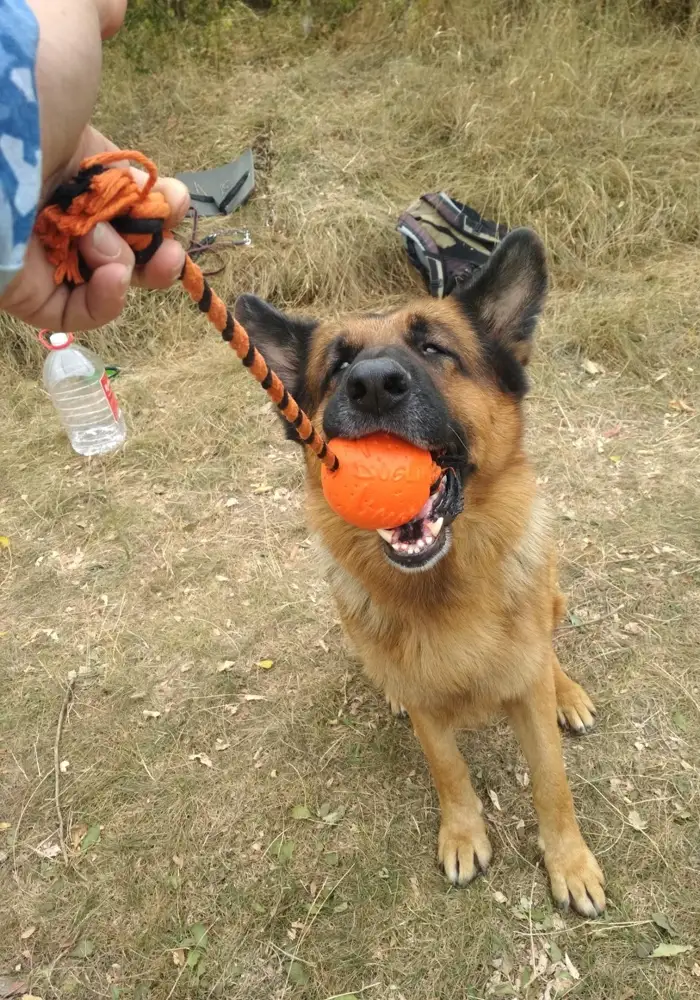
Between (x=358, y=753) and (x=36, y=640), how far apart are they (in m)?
2.05

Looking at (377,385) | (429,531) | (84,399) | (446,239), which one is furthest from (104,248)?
(446,239)

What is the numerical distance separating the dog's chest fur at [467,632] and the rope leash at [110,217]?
1.27m

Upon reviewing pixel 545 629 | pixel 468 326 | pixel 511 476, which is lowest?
pixel 545 629

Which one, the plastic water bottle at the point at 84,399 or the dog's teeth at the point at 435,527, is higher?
the dog's teeth at the point at 435,527

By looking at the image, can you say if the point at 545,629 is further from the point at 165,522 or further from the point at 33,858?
the point at 165,522

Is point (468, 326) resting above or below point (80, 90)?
below

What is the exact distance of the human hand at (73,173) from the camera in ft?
3.86

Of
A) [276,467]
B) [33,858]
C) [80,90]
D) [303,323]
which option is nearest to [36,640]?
[33,858]

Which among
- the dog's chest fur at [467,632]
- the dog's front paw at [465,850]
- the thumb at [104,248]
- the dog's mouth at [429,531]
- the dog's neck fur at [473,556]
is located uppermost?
the thumb at [104,248]

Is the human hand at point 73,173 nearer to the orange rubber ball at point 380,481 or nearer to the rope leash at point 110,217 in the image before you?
the rope leash at point 110,217

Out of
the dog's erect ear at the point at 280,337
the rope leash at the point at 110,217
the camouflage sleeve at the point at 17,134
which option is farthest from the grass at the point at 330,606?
the camouflage sleeve at the point at 17,134

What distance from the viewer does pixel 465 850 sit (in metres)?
2.59

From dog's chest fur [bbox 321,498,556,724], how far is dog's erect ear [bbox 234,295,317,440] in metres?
0.83

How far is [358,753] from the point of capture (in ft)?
10.2
